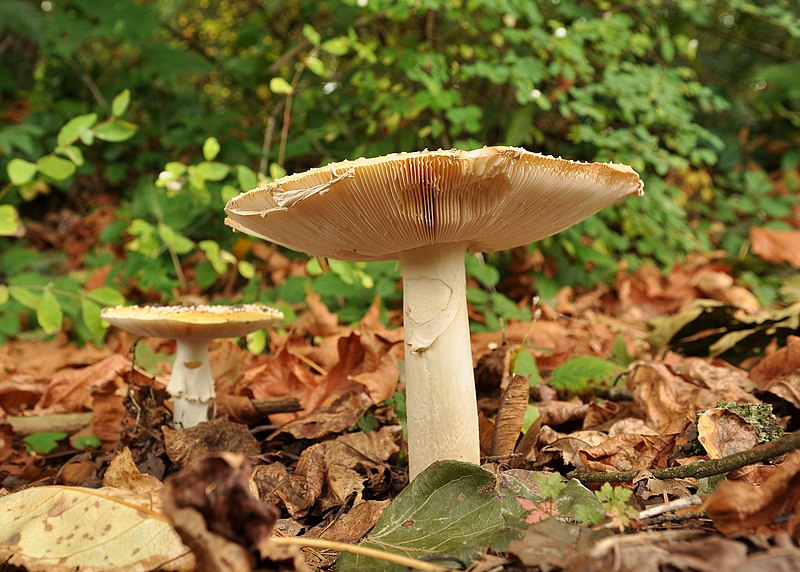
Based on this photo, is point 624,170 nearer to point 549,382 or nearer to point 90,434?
point 549,382

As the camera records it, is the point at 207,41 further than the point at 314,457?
Yes

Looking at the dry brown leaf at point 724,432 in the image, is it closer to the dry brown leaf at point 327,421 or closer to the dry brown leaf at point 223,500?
the dry brown leaf at point 327,421

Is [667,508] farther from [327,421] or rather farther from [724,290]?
[724,290]

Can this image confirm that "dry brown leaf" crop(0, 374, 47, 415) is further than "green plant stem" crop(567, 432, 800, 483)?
Yes

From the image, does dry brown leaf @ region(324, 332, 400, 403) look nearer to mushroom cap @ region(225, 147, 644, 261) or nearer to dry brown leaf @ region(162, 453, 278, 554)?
mushroom cap @ region(225, 147, 644, 261)

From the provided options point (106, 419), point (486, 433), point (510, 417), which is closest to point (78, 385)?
point (106, 419)

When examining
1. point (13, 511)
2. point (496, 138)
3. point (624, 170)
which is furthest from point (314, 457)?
point (496, 138)

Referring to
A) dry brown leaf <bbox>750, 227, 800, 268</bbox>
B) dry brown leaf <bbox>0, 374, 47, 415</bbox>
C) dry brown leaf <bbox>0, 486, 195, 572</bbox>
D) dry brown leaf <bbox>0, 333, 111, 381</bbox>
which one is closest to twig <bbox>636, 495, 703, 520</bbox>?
dry brown leaf <bbox>0, 486, 195, 572</bbox>

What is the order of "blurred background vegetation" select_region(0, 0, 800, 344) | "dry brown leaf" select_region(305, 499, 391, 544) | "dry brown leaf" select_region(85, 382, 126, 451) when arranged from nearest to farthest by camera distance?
1. "dry brown leaf" select_region(305, 499, 391, 544)
2. "dry brown leaf" select_region(85, 382, 126, 451)
3. "blurred background vegetation" select_region(0, 0, 800, 344)
